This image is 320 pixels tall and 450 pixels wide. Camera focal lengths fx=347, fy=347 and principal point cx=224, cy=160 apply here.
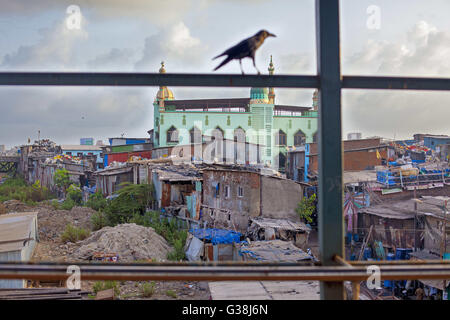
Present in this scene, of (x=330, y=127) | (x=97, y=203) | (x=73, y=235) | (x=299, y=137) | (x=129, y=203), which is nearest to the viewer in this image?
(x=330, y=127)

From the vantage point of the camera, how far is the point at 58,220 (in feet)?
49.1

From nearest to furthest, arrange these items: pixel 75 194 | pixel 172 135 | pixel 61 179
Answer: pixel 75 194, pixel 61 179, pixel 172 135

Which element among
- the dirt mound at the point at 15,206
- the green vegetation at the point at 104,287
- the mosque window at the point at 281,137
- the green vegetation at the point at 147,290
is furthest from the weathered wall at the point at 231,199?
the mosque window at the point at 281,137

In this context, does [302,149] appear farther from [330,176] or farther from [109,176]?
[330,176]

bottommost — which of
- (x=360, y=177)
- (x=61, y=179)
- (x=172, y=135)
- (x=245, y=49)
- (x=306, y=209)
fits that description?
(x=306, y=209)

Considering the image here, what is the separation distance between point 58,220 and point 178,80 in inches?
610

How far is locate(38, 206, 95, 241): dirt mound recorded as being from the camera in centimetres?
Result: 1356

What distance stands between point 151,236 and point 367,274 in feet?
36.3

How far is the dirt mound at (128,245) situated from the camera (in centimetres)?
1039

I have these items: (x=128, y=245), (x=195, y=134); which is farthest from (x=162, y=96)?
(x=128, y=245)

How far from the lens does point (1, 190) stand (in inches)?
880

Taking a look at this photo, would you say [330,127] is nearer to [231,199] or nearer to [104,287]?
[104,287]

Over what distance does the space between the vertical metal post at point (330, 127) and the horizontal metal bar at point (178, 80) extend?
0.06m
